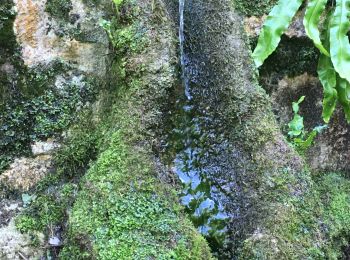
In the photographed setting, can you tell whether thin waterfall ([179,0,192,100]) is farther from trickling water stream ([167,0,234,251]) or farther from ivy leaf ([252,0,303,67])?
ivy leaf ([252,0,303,67])

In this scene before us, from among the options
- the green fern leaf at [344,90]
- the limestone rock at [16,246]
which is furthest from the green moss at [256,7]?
the limestone rock at [16,246]

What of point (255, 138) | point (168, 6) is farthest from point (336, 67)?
point (168, 6)

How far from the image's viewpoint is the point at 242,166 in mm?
2240

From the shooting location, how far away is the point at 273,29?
196 cm

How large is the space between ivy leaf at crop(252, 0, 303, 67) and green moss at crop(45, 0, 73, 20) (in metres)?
1.20

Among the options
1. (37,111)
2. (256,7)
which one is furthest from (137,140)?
(256,7)

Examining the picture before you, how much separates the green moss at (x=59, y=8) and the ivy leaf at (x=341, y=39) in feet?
4.84

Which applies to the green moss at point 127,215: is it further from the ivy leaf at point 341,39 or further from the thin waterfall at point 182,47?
the ivy leaf at point 341,39

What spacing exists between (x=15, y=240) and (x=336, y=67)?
5.76 ft

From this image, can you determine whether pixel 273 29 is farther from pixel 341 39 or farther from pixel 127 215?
pixel 127 215

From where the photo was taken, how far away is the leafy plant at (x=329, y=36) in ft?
6.19

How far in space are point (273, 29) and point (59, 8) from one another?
4.19 ft

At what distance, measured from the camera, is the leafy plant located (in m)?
1.89

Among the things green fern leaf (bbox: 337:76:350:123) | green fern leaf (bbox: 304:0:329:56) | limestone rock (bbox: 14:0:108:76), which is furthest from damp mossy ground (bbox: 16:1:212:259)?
green fern leaf (bbox: 337:76:350:123)
